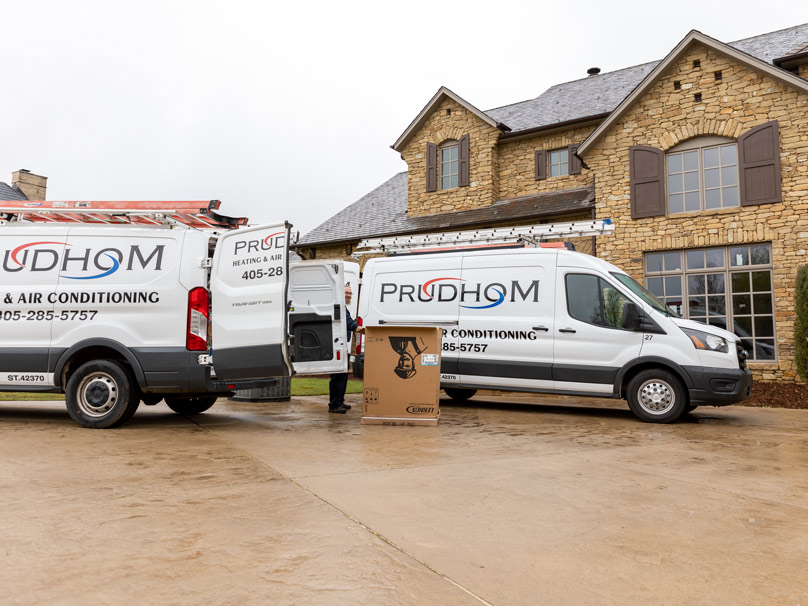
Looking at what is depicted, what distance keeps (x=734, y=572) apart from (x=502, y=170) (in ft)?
59.1

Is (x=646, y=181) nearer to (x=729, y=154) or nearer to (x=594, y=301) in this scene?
(x=729, y=154)

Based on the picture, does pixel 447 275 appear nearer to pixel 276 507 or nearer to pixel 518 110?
pixel 276 507

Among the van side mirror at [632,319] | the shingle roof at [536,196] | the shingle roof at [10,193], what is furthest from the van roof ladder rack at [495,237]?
the shingle roof at [10,193]

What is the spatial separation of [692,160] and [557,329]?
8600mm

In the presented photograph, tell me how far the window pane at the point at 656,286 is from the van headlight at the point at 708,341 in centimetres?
728

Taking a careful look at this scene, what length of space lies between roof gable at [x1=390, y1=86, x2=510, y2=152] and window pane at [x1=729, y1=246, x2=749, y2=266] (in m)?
8.16

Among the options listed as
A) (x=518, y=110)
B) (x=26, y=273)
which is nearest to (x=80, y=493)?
(x=26, y=273)

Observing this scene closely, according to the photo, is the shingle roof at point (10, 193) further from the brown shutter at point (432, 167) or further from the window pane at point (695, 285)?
the window pane at point (695, 285)

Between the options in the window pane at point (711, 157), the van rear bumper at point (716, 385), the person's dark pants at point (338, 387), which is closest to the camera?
the van rear bumper at point (716, 385)

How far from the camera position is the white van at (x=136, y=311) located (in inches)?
255

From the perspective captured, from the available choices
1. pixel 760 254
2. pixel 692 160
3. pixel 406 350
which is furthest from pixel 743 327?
pixel 406 350

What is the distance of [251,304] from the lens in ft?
21.3

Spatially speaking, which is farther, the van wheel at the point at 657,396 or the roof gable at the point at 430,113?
the roof gable at the point at 430,113

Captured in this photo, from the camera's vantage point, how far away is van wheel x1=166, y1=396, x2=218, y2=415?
835 centimetres
